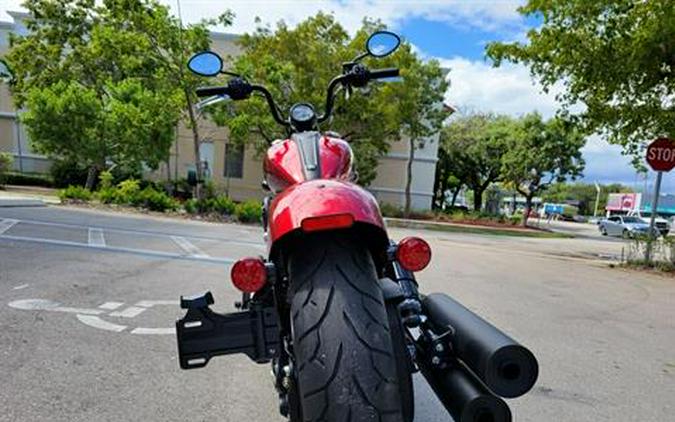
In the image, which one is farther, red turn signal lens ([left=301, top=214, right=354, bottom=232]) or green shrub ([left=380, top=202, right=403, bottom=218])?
green shrub ([left=380, top=202, right=403, bottom=218])

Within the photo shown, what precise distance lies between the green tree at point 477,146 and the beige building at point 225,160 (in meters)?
5.89

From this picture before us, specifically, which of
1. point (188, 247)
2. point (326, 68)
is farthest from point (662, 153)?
point (326, 68)

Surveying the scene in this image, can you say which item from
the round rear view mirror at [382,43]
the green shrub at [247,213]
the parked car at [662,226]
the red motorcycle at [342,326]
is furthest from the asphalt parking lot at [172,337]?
the green shrub at [247,213]

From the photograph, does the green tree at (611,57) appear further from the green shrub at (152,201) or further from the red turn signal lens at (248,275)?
the green shrub at (152,201)

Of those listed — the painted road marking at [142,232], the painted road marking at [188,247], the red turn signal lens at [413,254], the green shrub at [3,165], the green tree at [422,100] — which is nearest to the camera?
the red turn signal lens at [413,254]

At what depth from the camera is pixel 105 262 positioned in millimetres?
7738

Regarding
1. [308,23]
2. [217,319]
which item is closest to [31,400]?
[217,319]

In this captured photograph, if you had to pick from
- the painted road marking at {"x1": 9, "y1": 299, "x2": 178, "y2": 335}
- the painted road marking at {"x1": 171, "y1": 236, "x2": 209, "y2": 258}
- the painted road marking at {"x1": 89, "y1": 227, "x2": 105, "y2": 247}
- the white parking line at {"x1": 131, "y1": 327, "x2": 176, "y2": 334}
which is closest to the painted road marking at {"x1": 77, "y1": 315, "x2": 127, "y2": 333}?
the painted road marking at {"x1": 9, "y1": 299, "x2": 178, "y2": 335}

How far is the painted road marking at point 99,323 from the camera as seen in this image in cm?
472

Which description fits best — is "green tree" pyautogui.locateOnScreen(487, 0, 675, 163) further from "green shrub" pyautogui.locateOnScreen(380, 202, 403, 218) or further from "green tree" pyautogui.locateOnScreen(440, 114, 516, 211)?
"green tree" pyautogui.locateOnScreen(440, 114, 516, 211)

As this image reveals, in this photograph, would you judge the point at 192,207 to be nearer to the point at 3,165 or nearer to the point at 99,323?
the point at 3,165

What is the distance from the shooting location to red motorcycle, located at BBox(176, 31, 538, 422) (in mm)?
1831

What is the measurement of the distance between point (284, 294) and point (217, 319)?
1.03ft

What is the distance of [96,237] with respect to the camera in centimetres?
1027
